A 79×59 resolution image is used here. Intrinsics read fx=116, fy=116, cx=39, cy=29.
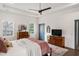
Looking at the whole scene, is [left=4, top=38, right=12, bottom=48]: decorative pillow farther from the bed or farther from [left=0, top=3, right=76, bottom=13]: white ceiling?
[left=0, top=3, right=76, bottom=13]: white ceiling

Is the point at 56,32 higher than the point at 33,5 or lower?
lower

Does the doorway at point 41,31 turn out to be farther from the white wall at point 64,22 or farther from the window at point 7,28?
the window at point 7,28

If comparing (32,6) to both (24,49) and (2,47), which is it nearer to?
(24,49)

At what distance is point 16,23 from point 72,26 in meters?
1.25

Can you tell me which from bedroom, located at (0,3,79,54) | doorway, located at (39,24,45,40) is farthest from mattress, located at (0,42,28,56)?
doorway, located at (39,24,45,40)

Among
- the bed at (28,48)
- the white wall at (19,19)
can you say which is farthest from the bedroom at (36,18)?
the bed at (28,48)

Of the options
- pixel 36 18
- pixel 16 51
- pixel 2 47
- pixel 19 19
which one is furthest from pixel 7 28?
pixel 36 18

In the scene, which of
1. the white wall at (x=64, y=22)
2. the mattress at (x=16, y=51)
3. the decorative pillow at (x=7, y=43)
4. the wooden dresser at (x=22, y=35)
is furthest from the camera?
the white wall at (x=64, y=22)

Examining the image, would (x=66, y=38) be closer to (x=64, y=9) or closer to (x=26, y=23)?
(x=64, y=9)

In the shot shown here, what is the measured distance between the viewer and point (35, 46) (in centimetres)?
252

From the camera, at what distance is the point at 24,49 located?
7.82ft

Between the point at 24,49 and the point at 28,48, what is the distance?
3.4 inches

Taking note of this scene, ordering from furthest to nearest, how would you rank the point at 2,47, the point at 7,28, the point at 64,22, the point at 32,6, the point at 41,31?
the point at 64,22 < the point at 41,31 < the point at 7,28 < the point at 32,6 < the point at 2,47

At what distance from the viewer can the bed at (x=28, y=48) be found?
225 cm
